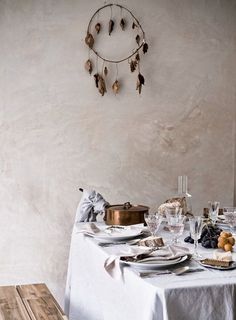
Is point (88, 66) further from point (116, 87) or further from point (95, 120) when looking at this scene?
point (95, 120)

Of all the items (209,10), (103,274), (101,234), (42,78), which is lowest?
(103,274)

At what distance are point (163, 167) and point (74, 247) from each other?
1276 mm

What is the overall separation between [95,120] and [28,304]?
1514mm

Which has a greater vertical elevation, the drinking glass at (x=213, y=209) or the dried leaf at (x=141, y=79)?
the dried leaf at (x=141, y=79)

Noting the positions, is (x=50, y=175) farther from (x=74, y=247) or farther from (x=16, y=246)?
(x=74, y=247)

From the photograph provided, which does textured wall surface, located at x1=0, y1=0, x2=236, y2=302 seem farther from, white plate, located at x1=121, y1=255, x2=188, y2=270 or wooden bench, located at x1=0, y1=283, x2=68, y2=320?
white plate, located at x1=121, y1=255, x2=188, y2=270

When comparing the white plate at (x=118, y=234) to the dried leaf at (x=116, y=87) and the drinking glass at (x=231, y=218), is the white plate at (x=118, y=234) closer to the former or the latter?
the drinking glass at (x=231, y=218)

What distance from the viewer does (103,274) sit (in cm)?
199

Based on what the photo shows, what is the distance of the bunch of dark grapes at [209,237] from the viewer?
6.72ft

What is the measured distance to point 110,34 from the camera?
3.34m

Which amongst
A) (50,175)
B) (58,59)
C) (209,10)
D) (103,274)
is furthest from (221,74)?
(103,274)

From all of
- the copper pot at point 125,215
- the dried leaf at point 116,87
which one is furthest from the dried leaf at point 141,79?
the copper pot at point 125,215

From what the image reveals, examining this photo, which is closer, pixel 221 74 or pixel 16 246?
pixel 16 246

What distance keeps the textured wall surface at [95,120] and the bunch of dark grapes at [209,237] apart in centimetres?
132
